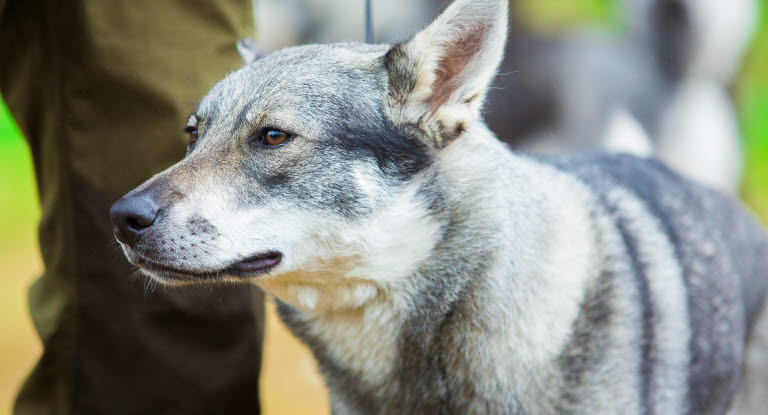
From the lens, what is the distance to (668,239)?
7.55 ft

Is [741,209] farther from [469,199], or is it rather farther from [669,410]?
[469,199]

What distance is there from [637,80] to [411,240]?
10.9 ft

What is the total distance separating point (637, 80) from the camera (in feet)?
15.4

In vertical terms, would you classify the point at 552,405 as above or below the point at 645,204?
below

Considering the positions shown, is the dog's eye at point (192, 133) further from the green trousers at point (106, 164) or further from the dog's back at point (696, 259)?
the dog's back at point (696, 259)

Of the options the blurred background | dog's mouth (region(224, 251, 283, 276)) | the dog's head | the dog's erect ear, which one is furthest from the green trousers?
the blurred background

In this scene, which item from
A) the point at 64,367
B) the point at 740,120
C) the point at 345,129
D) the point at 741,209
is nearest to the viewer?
the point at 345,129

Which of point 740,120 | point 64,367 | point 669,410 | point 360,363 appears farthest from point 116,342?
point 740,120

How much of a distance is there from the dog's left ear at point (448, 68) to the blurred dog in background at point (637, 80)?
95.8 inches

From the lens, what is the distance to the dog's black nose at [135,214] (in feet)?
5.63

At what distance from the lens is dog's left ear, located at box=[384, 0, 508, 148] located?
185 cm

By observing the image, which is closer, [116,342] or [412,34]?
[412,34]

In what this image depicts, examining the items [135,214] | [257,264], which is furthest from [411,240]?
[135,214]

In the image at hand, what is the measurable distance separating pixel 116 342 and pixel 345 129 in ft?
3.71
